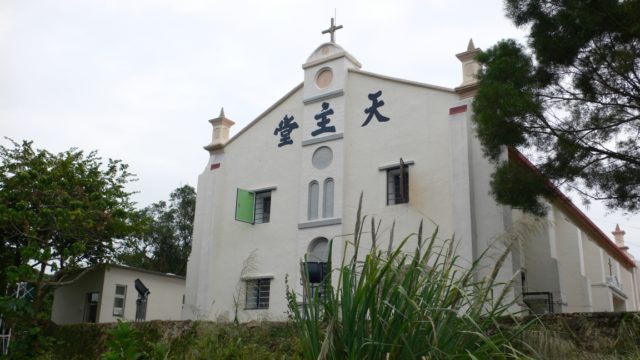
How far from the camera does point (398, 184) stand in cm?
1633

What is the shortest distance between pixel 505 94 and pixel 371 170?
22.3 ft

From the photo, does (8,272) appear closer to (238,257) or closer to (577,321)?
(238,257)

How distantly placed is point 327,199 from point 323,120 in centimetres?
229

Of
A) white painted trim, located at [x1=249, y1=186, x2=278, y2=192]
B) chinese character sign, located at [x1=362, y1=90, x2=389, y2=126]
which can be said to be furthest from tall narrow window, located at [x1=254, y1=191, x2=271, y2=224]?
chinese character sign, located at [x1=362, y1=90, x2=389, y2=126]

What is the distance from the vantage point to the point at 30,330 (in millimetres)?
14789

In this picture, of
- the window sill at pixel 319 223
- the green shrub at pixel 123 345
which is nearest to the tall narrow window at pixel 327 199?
the window sill at pixel 319 223

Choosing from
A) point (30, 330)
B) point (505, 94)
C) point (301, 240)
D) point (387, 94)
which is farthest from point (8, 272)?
point (505, 94)

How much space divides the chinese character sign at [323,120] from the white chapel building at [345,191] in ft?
0.11

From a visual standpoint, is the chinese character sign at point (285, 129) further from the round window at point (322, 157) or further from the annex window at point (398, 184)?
the annex window at point (398, 184)

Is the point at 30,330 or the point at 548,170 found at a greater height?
the point at 548,170

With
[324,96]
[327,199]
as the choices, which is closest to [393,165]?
[327,199]

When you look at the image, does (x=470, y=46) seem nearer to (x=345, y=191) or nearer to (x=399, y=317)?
(x=345, y=191)

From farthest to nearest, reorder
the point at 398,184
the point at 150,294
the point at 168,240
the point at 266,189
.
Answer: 1. the point at 168,240
2. the point at 150,294
3. the point at 266,189
4. the point at 398,184

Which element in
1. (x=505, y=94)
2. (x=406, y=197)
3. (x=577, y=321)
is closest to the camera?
(x=577, y=321)
